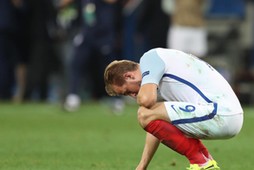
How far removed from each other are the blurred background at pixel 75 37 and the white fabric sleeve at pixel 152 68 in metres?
12.7

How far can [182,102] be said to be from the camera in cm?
953

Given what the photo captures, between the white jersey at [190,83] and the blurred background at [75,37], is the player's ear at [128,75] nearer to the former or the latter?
the white jersey at [190,83]

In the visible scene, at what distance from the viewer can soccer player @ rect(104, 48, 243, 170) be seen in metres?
9.40

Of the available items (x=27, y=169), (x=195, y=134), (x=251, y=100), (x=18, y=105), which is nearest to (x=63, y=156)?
(x=27, y=169)

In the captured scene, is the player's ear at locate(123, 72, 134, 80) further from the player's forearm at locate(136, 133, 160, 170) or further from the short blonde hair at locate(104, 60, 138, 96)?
the player's forearm at locate(136, 133, 160, 170)

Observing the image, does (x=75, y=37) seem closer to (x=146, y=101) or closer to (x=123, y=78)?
(x=123, y=78)

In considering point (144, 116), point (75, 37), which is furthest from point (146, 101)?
point (75, 37)

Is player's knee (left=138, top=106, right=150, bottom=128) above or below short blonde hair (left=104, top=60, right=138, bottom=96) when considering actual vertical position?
below

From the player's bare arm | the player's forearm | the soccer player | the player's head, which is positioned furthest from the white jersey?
the player's forearm

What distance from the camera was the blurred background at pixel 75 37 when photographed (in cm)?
2356

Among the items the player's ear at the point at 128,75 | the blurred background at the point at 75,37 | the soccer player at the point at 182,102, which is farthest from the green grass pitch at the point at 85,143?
the blurred background at the point at 75,37

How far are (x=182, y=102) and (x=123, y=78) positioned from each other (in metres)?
0.58

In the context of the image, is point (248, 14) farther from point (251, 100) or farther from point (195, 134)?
point (195, 134)

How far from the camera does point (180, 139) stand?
9438 mm
